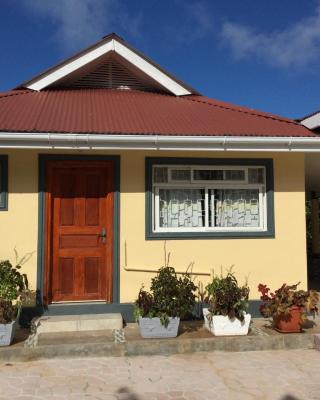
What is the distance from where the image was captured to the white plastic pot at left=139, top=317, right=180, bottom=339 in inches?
204

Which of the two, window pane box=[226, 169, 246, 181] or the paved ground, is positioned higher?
window pane box=[226, 169, 246, 181]

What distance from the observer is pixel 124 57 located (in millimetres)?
7816

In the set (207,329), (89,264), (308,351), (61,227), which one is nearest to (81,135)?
(61,227)

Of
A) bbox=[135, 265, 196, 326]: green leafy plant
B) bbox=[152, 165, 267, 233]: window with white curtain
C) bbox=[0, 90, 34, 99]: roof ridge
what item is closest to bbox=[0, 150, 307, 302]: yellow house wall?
bbox=[152, 165, 267, 233]: window with white curtain

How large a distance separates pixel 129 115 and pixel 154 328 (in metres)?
3.21

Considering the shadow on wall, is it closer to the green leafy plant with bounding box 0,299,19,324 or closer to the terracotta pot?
the green leafy plant with bounding box 0,299,19,324

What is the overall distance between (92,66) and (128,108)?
1707mm

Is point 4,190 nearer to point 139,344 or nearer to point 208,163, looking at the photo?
point 139,344

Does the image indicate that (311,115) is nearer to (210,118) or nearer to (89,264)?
(210,118)

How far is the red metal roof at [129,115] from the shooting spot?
224 inches

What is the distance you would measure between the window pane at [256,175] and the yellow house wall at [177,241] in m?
0.21

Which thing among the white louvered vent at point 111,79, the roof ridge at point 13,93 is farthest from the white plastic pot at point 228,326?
the roof ridge at point 13,93

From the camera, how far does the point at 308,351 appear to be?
5.20 metres

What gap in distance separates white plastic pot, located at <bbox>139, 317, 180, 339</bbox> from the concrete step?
0.53 metres
